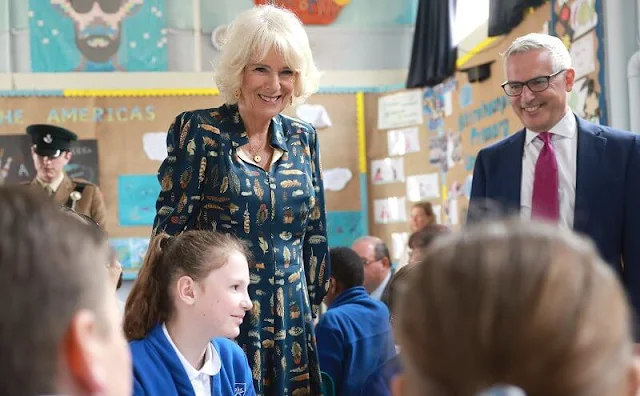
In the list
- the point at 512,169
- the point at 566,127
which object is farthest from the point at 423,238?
the point at 566,127

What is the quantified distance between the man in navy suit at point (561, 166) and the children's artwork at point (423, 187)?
437 cm

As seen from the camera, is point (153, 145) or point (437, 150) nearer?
point (437, 150)

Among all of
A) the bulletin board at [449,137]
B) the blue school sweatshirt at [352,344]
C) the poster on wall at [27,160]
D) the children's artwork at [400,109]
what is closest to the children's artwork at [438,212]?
the bulletin board at [449,137]

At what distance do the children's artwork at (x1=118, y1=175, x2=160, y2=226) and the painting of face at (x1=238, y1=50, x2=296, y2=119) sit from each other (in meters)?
4.84

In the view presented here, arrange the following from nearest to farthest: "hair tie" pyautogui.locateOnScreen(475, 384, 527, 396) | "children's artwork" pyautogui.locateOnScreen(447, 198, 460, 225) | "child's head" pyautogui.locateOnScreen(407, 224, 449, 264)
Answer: "hair tie" pyautogui.locateOnScreen(475, 384, 527, 396) → "child's head" pyautogui.locateOnScreen(407, 224, 449, 264) → "children's artwork" pyautogui.locateOnScreen(447, 198, 460, 225)

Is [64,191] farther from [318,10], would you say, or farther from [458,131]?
[318,10]

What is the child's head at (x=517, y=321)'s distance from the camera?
2.30ft

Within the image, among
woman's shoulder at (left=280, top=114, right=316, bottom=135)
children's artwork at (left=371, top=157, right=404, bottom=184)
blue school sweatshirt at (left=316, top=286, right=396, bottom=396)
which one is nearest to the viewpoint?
woman's shoulder at (left=280, top=114, right=316, bottom=135)

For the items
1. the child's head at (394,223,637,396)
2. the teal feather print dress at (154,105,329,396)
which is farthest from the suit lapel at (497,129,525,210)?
the child's head at (394,223,637,396)

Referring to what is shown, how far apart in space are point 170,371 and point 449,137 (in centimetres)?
490

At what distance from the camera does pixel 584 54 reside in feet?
14.4

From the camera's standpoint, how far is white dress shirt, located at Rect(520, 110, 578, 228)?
8.25 feet

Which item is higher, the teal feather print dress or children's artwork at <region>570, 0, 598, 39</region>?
children's artwork at <region>570, 0, 598, 39</region>

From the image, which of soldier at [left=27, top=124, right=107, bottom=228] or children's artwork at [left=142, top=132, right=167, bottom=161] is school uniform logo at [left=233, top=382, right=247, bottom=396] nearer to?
soldier at [left=27, top=124, right=107, bottom=228]
